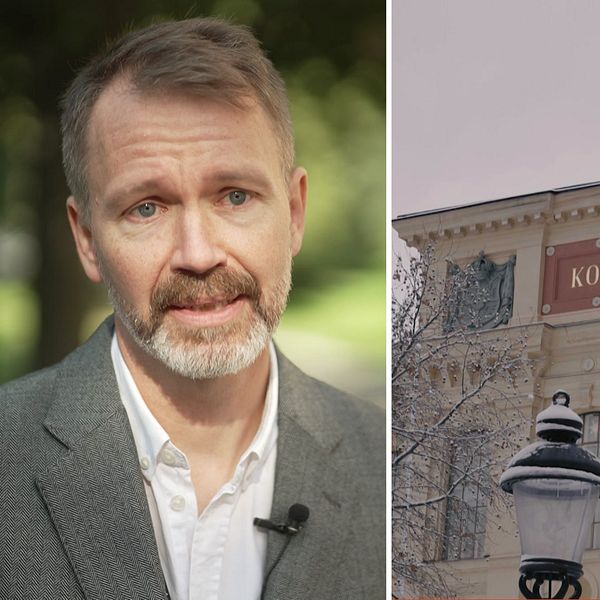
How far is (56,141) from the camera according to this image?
5.68 meters

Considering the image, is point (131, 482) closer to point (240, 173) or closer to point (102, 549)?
point (102, 549)

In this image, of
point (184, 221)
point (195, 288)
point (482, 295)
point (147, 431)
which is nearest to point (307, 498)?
point (147, 431)

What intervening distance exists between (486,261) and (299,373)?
1.36 metres

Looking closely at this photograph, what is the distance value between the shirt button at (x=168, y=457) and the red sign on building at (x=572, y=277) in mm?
2000

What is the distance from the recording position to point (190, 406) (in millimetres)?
5660

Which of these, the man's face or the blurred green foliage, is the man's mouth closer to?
the man's face

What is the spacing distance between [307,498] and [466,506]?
1.22 m

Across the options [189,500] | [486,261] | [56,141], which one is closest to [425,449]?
[486,261]

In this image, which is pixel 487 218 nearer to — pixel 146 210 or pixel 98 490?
pixel 146 210

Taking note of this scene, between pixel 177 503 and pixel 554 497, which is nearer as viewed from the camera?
pixel 177 503

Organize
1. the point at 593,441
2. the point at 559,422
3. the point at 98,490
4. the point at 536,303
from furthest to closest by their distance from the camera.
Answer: the point at 536,303 < the point at 559,422 < the point at 593,441 < the point at 98,490

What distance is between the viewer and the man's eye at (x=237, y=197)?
5611mm

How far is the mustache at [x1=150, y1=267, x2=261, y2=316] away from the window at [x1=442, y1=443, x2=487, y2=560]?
161 cm

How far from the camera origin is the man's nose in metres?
5.54
